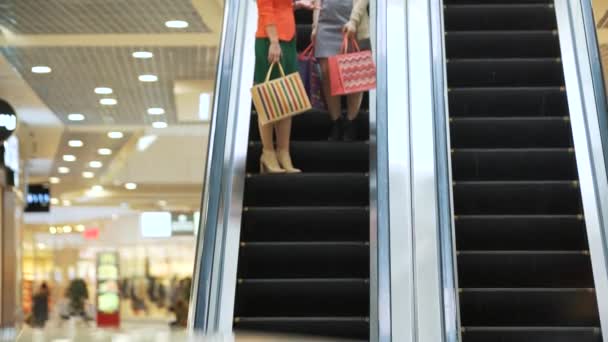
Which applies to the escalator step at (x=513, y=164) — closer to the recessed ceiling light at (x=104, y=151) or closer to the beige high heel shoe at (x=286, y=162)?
the beige high heel shoe at (x=286, y=162)

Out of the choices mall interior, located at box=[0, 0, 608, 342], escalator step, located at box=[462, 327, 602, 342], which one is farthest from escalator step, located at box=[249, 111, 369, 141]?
escalator step, located at box=[462, 327, 602, 342]

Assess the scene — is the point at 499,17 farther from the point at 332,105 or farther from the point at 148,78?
the point at 148,78

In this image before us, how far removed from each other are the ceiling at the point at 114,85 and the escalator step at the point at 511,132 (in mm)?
5224

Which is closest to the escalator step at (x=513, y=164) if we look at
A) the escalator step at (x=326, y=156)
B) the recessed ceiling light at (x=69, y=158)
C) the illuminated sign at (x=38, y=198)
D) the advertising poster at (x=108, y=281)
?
the escalator step at (x=326, y=156)

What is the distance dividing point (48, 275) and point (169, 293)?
2.44m

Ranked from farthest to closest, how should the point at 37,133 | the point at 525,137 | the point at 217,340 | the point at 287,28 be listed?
the point at 37,133
the point at 525,137
the point at 287,28
the point at 217,340

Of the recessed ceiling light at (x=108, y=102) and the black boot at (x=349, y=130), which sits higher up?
the recessed ceiling light at (x=108, y=102)

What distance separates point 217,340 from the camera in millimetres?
2219

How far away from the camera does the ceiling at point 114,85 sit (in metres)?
13.5

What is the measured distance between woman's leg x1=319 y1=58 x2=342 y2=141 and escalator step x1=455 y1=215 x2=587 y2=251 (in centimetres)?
125

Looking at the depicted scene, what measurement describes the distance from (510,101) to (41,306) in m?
18.7

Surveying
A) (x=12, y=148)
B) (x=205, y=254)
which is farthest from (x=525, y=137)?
(x=12, y=148)

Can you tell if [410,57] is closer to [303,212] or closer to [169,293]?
[303,212]

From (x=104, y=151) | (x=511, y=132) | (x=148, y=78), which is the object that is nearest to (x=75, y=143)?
(x=104, y=151)
